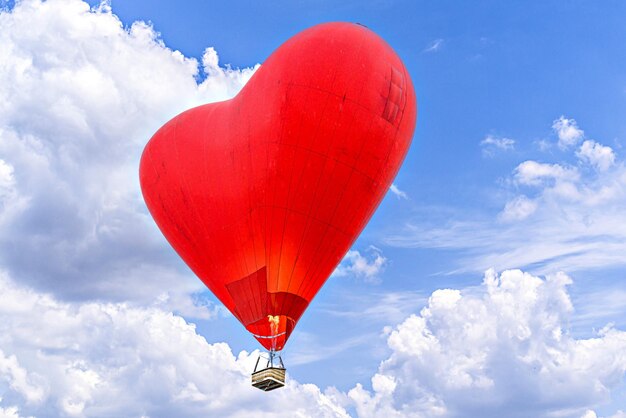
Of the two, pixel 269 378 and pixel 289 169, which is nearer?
pixel 269 378

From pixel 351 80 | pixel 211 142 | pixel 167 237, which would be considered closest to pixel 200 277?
pixel 167 237

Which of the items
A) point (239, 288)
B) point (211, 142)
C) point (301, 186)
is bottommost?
point (239, 288)

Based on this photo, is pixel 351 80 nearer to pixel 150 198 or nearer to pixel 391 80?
pixel 391 80

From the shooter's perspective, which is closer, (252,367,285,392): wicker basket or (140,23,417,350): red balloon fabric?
(252,367,285,392): wicker basket

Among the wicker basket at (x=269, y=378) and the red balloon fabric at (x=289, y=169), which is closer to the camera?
the wicker basket at (x=269, y=378)

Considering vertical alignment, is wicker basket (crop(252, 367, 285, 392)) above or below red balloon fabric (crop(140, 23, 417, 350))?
below

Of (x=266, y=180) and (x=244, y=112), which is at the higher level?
(x=244, y=112)

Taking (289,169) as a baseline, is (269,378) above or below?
below

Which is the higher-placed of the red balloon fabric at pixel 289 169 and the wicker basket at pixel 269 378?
the red balloon fabric at pixel 289 169
